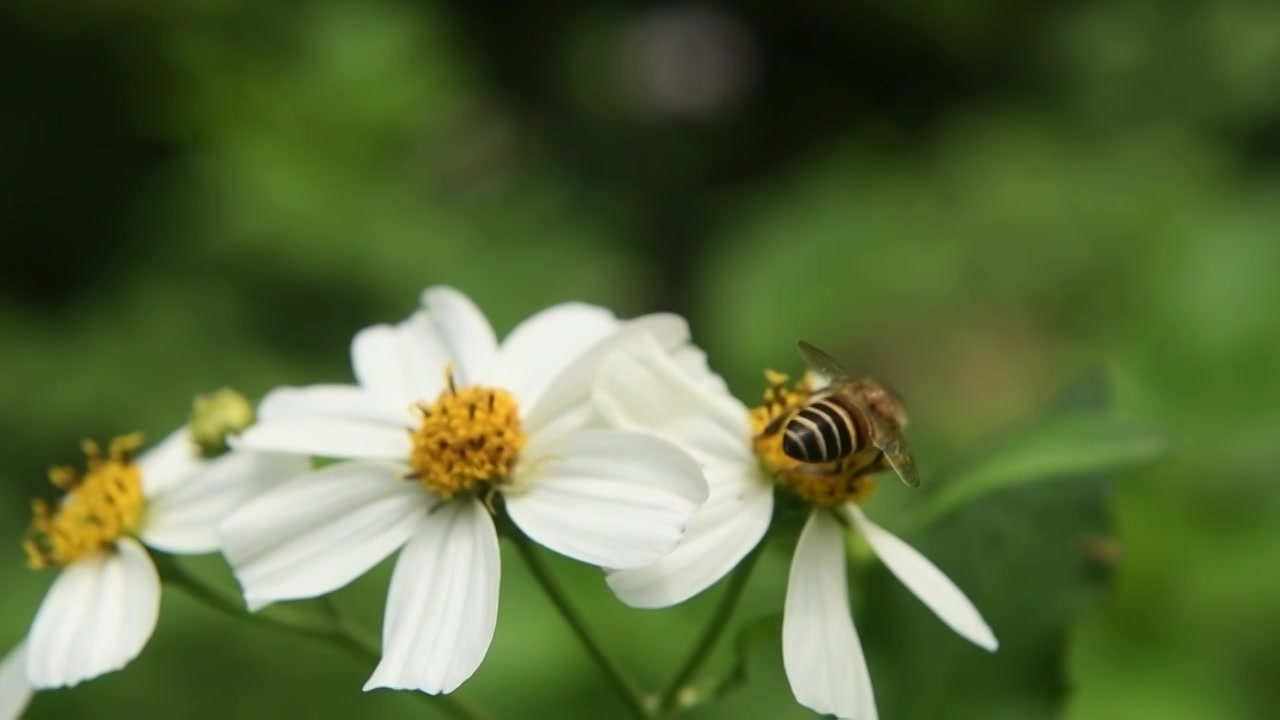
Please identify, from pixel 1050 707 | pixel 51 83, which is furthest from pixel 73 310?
pixel 1050 707

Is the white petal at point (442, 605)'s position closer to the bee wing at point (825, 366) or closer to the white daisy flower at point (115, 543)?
the white daisy flower at point (115, 543)

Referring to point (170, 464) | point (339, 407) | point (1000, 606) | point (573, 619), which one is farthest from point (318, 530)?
point (1000, 606)

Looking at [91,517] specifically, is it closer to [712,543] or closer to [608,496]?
[608,496]

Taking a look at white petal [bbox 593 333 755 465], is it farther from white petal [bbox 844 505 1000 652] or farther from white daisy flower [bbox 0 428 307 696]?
white daisy flower [bbox 0 428 307 696]

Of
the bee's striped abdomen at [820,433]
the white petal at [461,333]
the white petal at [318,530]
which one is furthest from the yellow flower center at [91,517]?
the bee's striped abdomen at [820,433]

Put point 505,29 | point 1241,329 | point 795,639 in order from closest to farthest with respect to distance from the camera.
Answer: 1. point 795,639
2. point 1241,329
3. point 505,29


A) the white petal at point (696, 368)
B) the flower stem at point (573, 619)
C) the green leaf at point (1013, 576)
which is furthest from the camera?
the green leaf at point (1013, 576)

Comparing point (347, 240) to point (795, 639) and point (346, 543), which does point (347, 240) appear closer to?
point (346, 543)
